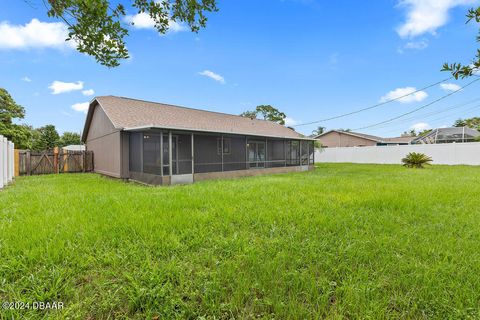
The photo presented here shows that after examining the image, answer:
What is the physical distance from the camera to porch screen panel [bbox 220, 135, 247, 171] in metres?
13.9

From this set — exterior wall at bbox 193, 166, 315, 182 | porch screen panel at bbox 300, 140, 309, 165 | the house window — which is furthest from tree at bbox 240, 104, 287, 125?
the house window

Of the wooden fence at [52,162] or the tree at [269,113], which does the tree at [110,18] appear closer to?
the wooden fence at [52,162]

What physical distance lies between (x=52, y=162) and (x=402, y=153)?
2664 cm

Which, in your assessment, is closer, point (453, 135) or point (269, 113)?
point (453, 135)

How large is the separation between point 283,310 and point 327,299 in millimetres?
448

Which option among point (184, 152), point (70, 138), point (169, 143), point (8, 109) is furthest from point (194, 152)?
point (70, 138)

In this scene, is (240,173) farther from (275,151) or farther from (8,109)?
(8,109)

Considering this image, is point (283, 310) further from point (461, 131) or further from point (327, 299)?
point (461, 131)

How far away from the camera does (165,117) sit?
1334cm

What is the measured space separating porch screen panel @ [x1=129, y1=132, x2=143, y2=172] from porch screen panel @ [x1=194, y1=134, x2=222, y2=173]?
296cm

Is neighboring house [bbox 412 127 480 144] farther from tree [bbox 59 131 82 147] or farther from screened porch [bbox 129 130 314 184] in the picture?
tree [bbox 59 131 82 147]

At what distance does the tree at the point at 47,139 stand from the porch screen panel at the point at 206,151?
2816 centimetres

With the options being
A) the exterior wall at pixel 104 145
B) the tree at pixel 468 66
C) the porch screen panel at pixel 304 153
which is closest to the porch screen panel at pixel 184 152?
the exterior wall at pixel 104 145

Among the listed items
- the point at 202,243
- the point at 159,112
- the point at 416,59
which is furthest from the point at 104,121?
the point at 416,59
